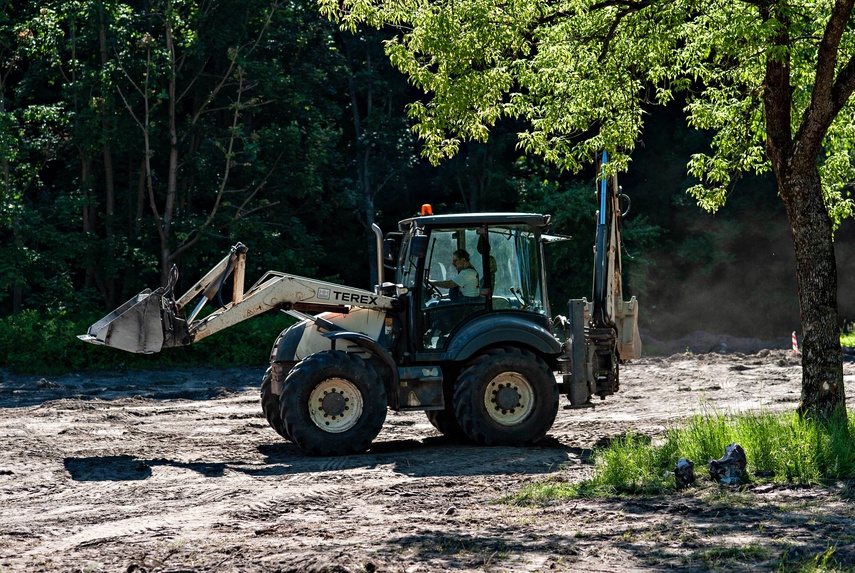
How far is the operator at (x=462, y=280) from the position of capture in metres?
12.6

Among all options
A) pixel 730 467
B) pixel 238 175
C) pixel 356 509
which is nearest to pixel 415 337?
pixel 356 509

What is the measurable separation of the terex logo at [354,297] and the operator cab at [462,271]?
476 millimetres

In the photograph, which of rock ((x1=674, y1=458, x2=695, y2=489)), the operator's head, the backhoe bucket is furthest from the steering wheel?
rock ((x1=674, y1=458, x2=695, y2=489))

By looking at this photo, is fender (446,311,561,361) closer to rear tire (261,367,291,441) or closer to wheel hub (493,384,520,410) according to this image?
wheel hub (493,384,520,410)

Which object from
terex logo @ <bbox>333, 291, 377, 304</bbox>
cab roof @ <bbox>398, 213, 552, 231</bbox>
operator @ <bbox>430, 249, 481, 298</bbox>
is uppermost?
cab roof @ <bbox>398, 213, 552, 231</bbox>

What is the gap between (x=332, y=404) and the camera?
39.2 ft

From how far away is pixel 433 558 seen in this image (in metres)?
7.34

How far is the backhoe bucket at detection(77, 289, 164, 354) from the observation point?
11.7 meters

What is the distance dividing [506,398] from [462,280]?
1.45 m

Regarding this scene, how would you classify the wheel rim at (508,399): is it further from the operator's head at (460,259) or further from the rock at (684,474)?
the rock at (684,474)

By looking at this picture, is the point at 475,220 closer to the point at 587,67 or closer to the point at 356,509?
the point at 587,67

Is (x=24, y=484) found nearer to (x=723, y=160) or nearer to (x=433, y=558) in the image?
(x=433, y=558)

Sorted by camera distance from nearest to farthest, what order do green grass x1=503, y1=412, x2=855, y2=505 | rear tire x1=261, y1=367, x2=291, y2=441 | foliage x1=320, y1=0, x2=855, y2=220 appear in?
green grass x1=503, y1=412, x2=855, y2=505, foliage x1=320, y1=0, x2=855, y2=220, rear tire x1=261, y1=367, x2=291, y2=441

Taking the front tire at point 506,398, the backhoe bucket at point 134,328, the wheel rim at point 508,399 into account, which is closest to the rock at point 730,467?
the front tire at point 506,398
